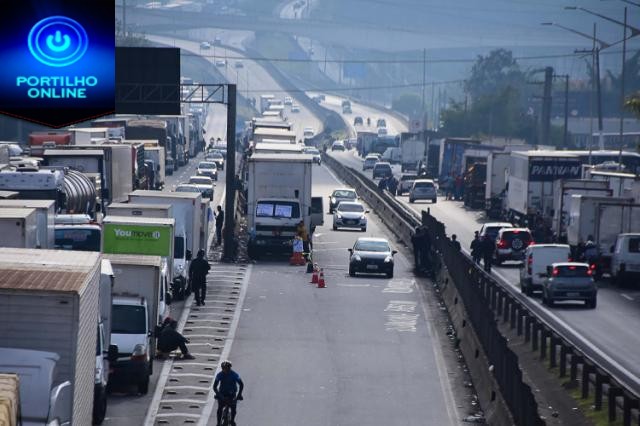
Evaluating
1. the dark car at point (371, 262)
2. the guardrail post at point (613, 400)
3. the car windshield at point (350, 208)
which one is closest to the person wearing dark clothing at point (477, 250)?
the dark car at point (371, 262)

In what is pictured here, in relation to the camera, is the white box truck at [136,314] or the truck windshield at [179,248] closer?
the white box truck at [136,314]

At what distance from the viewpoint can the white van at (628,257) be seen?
5256 cm

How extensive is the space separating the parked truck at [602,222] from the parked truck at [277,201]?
29.0 feet

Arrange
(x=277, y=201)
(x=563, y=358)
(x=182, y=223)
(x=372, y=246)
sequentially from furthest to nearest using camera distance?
(x=277, y=201), (x=372, y=246), (x=182, y=223), (x=563, y=358)

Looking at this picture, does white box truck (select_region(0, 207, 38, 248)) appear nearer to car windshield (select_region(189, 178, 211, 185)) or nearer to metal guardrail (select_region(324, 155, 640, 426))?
metal guardrail (select_region(324, 155, 640, 426))

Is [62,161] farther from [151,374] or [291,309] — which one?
[151,374]

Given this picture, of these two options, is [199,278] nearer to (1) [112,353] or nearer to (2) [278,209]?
(2) [278,209]

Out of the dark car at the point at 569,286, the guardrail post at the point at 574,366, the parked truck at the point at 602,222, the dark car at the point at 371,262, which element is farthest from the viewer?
the parked truck at the point at 602,222

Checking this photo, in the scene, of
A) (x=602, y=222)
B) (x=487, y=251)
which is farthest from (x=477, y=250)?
(x=602, y=222)

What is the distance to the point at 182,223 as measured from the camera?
47062 mm

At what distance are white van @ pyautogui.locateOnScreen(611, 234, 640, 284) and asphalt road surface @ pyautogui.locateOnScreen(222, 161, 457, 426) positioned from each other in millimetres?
6267

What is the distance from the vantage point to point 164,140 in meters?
109

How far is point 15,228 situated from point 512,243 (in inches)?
1135

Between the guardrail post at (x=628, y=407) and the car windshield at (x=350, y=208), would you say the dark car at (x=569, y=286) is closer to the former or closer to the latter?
the guardrail post at (x=628, y=407)
